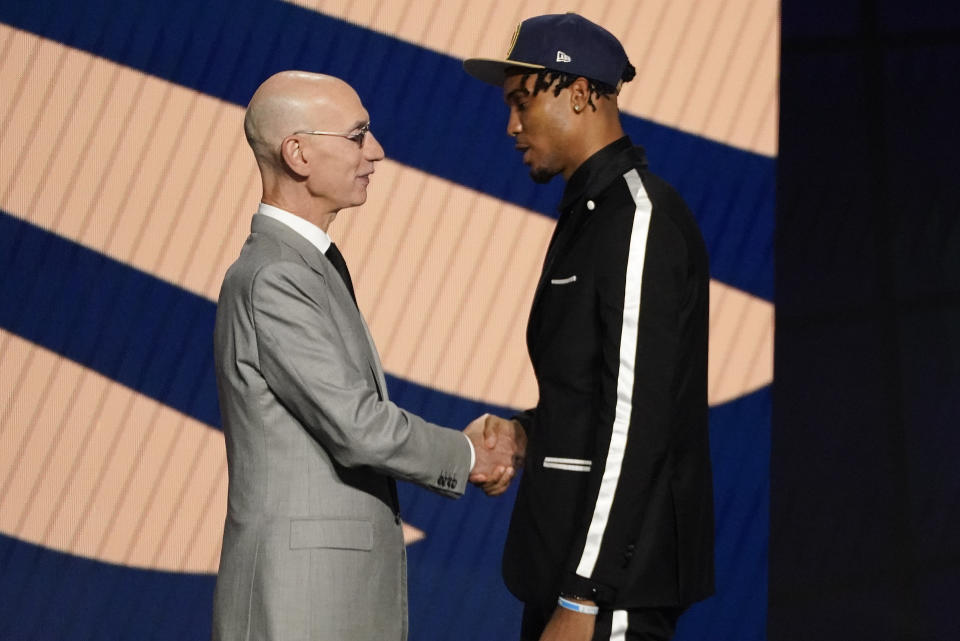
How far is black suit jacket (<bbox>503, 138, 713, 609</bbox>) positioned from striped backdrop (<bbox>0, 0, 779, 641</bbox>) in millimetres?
1188

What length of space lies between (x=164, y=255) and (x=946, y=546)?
2399 mm

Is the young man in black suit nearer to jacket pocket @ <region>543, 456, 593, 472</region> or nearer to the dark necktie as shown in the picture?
jacket pocket @ <region>543, 456, 593, 472</region>

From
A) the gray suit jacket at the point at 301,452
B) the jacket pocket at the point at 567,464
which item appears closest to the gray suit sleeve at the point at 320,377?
the gray suit jacket at the point at 301,452

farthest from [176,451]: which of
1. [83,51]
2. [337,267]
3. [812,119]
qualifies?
[812,119]

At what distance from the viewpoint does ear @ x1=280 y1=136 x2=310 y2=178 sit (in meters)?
1.85

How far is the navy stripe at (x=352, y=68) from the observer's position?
3000mm

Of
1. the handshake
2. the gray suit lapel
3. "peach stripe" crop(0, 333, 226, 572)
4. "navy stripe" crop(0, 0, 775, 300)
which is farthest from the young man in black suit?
"peach stripe" crop(0, 333, 226, 572)

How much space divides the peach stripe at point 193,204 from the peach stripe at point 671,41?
1.30ft

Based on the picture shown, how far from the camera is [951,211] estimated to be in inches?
127

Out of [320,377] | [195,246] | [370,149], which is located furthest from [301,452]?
[195,246]

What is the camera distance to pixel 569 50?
5.96ft

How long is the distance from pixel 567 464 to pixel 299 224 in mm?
599

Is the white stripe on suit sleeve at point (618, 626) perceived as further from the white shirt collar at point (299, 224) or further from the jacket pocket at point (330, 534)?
the white shirt collar at point (299, 224)

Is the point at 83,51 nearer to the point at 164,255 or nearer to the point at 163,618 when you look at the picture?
the point at 164,255
